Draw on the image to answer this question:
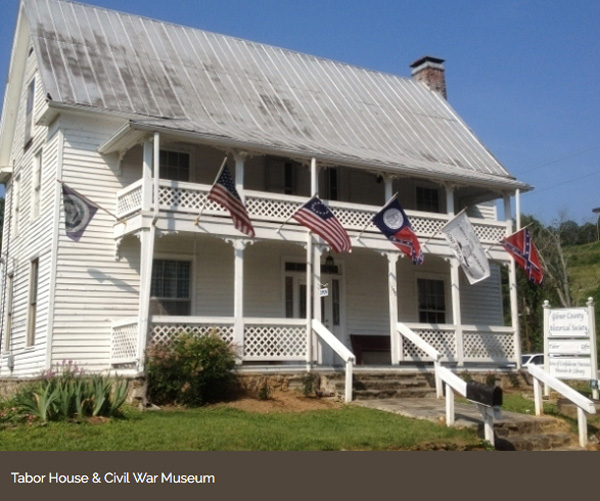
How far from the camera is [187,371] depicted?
1570 centimetres

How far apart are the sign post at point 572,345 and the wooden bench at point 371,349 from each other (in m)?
5.95

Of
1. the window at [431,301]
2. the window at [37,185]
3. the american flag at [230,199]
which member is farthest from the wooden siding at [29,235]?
the window at [431,301]

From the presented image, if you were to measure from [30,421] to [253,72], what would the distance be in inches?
562

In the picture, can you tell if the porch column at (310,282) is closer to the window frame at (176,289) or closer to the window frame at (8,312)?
the window frame at (176,289)

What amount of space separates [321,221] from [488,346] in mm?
6153

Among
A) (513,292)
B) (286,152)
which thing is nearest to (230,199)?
(286,152)

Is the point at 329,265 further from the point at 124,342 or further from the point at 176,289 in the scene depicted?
the point at 124,342

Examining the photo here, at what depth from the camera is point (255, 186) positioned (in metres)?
21.3

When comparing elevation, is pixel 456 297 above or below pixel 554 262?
below

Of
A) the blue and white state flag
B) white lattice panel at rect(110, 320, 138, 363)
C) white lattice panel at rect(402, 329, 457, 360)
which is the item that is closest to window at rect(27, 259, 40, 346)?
white lattice panel at rect(110, 320, 138, 363)

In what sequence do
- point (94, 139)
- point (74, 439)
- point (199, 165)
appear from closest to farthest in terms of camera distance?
point (74, 439) → point (94, 139) → point (199, 165)

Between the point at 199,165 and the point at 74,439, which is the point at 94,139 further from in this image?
the point at 74,439

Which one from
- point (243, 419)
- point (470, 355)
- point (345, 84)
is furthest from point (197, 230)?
point (345, 84)

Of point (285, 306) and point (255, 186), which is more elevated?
point (255, 186)
